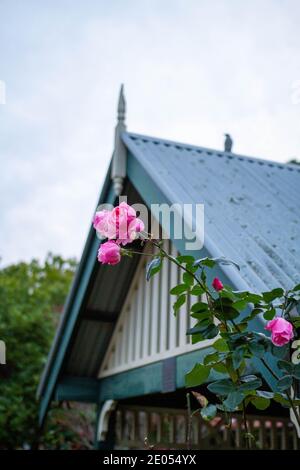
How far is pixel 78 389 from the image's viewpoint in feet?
22.9

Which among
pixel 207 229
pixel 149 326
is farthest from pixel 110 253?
pixel 149 326

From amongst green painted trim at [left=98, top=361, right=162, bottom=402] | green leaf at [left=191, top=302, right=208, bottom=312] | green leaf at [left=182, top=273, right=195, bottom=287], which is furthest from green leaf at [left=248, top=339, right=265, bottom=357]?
green painted trim at [left=98, top=361, right=162, bottom=402]

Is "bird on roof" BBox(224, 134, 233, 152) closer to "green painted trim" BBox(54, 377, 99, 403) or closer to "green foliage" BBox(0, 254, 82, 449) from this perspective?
"green painted trim" BBox(54, 377, 99, 403)

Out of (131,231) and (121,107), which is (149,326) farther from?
(131,231)

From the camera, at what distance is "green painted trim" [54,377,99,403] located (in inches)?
272

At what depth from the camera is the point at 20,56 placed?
9.24 m

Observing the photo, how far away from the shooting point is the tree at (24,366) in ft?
26.9

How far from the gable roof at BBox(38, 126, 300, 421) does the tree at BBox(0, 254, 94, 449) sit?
1.32 metres

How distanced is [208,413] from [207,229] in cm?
177

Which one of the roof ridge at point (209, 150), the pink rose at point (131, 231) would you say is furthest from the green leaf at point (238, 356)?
the roof ridge at point (209, 150)

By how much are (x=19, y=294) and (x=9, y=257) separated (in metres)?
12.4

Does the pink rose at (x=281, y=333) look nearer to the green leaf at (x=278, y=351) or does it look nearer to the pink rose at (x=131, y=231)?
the green leaf at (x=278, y=351)
